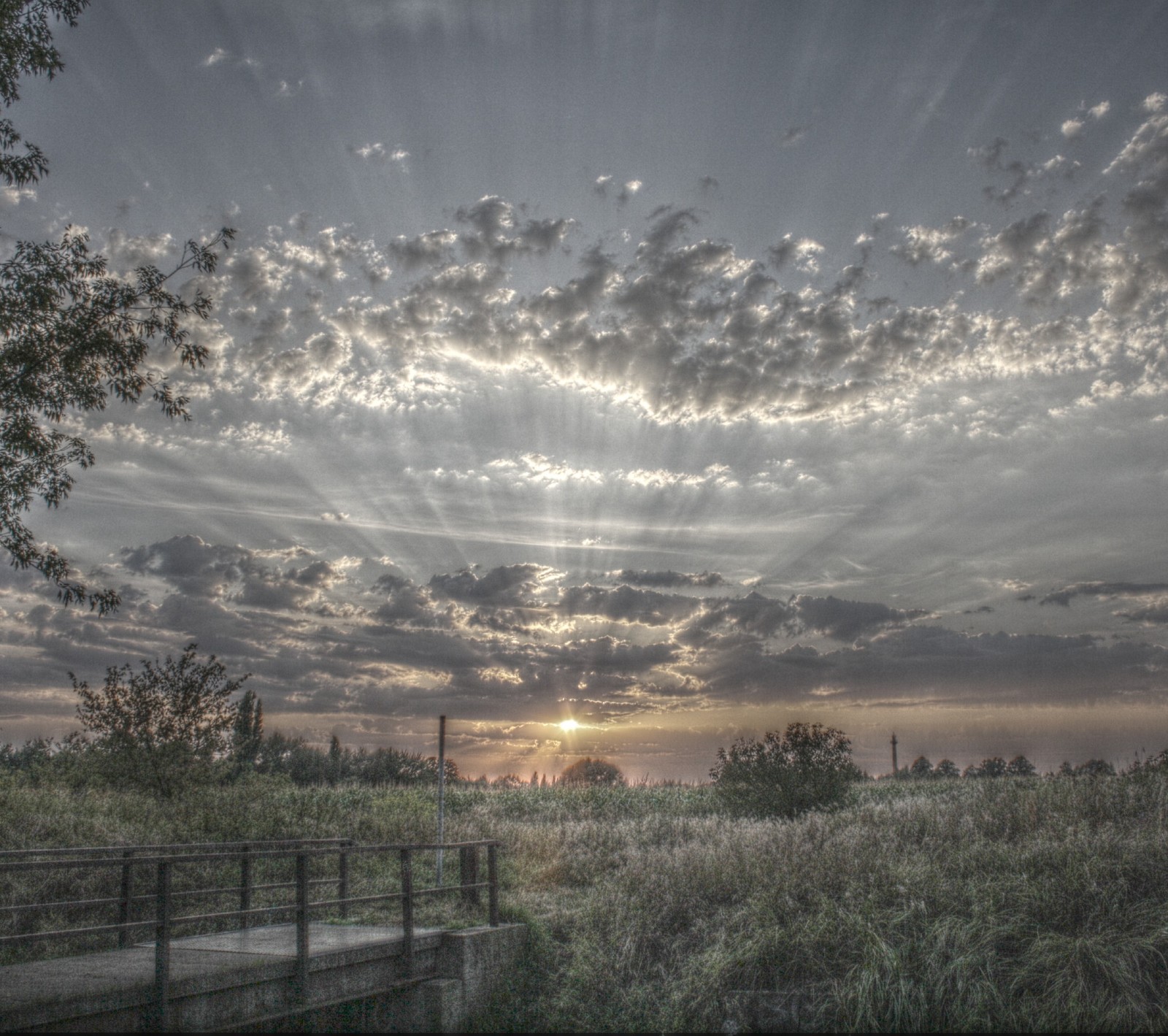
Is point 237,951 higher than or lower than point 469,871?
higher

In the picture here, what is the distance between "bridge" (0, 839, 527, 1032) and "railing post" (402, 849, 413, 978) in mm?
20

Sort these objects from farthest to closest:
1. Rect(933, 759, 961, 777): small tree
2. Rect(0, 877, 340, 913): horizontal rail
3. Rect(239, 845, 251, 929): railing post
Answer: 1. Rect(933, 759, 961, 777): small tree
2. Rect(239, 845, 251, 929): railing post
3. Rect(0, 877, 340, 913): horizontal rail

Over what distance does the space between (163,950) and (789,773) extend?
21221mm

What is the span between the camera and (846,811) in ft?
67.2

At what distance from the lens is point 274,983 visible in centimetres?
877

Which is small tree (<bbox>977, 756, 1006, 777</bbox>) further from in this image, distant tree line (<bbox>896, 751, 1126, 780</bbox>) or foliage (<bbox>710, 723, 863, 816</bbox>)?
foliage (<bbox>710, 723, 863, 816</bbox>)

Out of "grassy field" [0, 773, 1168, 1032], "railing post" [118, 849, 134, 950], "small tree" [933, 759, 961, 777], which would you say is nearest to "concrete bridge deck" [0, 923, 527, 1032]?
"railing post" [118, 849, 134, 950]

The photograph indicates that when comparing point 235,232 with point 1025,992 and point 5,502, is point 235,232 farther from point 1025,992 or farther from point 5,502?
point 1025,992

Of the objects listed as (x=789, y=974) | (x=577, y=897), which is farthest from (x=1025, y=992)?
(x=577, y=897)

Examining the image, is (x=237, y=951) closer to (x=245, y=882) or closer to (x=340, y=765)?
(x=245, y=882)

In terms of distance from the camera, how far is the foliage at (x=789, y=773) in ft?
83.8

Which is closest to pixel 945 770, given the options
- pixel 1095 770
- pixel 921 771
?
pixel 921 771

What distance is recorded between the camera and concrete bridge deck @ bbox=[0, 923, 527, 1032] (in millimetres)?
7254

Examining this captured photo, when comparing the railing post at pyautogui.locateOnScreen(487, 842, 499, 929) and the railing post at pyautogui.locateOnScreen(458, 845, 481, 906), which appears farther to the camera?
the railing post at pyautogui.locateOnScreen(458, 845, 481, 906)
